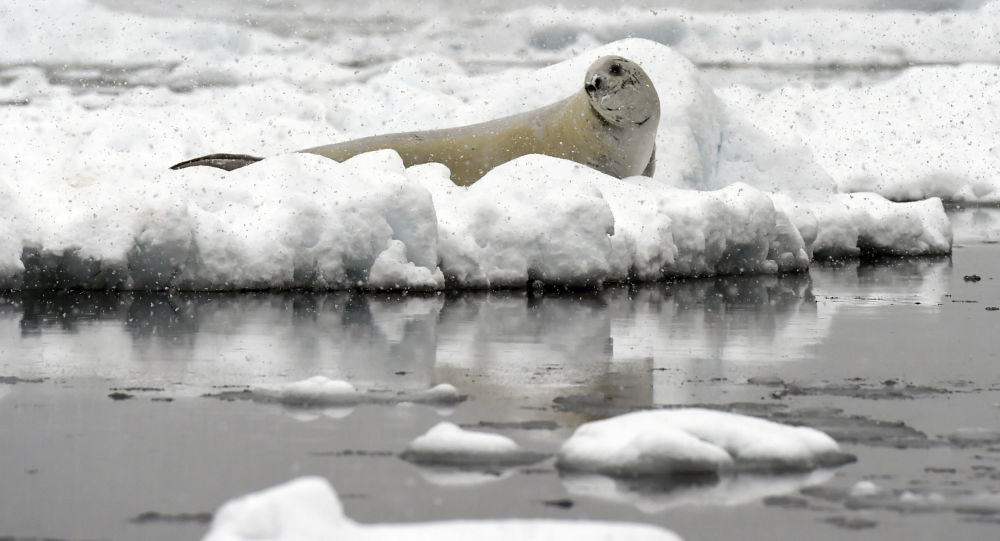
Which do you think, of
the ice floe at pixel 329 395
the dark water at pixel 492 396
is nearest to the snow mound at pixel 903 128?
the dark water at pixel 492 396

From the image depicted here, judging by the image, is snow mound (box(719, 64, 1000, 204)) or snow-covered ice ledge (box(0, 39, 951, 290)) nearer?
snow-covered ice ledge (box(0, 39, 951, 290))

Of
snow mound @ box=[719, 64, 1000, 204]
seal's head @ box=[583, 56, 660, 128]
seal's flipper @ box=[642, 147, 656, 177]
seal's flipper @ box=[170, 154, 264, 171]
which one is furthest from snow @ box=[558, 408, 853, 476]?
snow mound @ box=[719, 64, 1000, 204]

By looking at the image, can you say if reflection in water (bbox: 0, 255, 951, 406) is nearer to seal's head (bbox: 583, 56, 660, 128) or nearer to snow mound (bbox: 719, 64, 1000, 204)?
seal's head (bbox: 583, 56, 660, 128)

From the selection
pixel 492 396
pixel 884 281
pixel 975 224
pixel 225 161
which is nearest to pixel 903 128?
pixel 975 224

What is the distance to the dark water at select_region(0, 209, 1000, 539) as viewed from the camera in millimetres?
4311

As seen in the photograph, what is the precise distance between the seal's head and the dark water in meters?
3.81

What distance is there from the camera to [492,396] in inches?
242

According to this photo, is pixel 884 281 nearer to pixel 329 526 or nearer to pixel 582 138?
pixel 582 138

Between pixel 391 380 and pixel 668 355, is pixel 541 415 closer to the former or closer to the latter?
pixel 391 380

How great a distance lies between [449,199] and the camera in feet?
37.5

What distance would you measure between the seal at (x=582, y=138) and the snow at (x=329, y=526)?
1087 cm

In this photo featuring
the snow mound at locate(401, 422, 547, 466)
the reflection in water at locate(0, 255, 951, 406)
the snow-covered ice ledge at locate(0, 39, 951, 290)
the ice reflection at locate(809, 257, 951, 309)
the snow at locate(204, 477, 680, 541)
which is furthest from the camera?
the ice reflection at locate(809, 257, 951, 309)

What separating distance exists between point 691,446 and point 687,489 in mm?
232

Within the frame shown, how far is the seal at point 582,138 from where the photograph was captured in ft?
47.8
